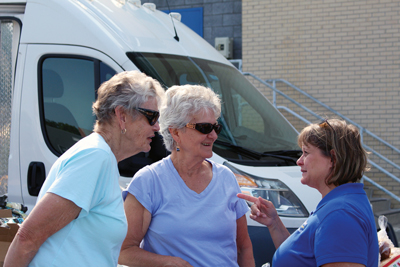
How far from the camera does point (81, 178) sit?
1636 millimetres

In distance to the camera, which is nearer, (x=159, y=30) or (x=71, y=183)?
(x=71, y=183)

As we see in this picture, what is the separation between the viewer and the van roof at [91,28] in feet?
11.6

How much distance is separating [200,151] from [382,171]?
6.45 meters

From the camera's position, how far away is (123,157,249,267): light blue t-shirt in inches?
88.7

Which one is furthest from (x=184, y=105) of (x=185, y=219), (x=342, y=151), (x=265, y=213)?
(x=342, y=151)

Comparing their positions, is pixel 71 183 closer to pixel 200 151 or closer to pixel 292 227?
pixel 200 151

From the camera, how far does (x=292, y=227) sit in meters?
3.18

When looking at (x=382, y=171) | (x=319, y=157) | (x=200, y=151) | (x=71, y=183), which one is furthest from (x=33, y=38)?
(x=382, y=171)

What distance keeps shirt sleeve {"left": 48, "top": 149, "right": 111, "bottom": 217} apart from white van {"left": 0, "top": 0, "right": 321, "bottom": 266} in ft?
5.27

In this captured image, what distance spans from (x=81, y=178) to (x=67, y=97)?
7.45ft

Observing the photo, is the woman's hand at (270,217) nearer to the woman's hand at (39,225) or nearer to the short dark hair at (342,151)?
the short dark hair at (342,151)

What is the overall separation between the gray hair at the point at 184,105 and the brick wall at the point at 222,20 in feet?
26.6

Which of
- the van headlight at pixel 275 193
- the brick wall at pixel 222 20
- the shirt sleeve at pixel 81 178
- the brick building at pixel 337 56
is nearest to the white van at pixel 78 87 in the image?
the van headlight at pixel 275 193

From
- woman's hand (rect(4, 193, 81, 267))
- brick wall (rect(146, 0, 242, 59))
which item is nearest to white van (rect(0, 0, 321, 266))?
woman's hand (rect(4, 193, 81, 267))
